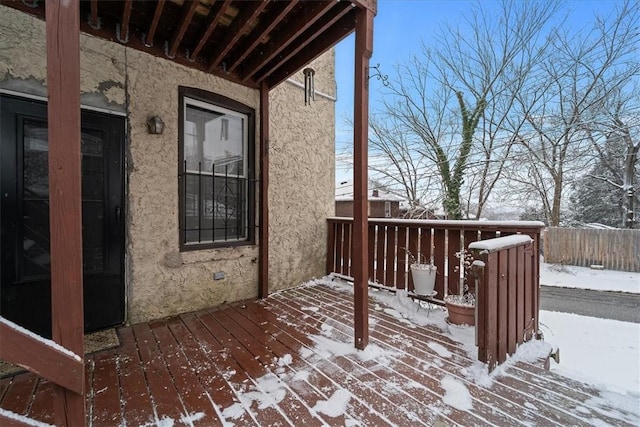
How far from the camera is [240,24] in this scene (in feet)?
7.49

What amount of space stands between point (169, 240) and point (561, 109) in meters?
11.6

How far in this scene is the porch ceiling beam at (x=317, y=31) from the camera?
2.20m

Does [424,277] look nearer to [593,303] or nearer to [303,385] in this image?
[303,385]

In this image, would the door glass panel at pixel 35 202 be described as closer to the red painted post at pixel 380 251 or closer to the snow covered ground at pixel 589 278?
the red painted post at pixel 380 251

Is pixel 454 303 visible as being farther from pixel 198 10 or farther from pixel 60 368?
pixel 198 10

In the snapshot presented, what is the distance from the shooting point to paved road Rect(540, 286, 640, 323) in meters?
5.24

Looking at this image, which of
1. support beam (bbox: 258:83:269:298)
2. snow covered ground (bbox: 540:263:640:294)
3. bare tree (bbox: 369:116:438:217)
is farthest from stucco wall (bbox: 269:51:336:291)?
snow covered ground (bbox: 540:263:640:294)

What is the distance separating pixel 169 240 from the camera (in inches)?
106

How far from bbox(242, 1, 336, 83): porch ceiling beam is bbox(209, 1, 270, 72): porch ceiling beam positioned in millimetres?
305

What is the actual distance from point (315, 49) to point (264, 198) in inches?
63.9

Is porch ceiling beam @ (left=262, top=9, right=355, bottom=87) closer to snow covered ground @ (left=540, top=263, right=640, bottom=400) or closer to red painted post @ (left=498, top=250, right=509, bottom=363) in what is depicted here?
red painted post @ (left=498, top=250, right=509, bottom=363)

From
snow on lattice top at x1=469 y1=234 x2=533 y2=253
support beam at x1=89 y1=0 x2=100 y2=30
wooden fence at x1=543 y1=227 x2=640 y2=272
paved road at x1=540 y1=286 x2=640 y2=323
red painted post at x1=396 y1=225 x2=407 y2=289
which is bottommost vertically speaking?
paved road at x1=540 y1=286 x2=640 y2=323

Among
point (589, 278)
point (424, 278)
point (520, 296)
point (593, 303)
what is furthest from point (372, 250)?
point (589, 278)

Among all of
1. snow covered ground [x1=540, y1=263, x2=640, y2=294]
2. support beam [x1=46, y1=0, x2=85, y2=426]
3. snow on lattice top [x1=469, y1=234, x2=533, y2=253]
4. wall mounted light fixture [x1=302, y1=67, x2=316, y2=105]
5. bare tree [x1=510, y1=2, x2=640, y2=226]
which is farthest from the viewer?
bare tree [x1=510, y1=2, x2=640, y2=226]
